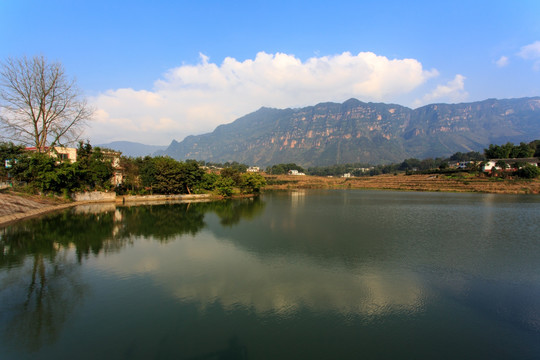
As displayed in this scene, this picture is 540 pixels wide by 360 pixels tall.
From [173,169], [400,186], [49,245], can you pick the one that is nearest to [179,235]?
[49,245]

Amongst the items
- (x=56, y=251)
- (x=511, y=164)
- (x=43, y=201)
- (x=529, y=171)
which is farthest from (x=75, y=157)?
(x=511, y=164)

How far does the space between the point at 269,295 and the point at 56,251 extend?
11.8 metres

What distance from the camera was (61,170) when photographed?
2750cm

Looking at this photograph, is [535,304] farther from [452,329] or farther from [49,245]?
[49,245]

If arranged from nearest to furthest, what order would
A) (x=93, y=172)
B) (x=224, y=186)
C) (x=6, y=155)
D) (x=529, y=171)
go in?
(x=6, y=155) → (x=93, y=172) → (x=224, y=186) → (x=529, y=171)

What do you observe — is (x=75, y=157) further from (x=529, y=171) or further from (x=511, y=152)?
(x=511, y=152)

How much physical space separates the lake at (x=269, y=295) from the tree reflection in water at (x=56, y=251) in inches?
2.8

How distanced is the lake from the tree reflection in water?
70 mm

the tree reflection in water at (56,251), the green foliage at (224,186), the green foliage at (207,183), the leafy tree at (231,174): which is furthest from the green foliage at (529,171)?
the green foliage at (207,183)

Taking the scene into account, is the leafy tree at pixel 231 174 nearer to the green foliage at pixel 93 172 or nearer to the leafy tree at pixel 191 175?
the leafy tree at pixel 191 175

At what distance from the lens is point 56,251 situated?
45.2 ft

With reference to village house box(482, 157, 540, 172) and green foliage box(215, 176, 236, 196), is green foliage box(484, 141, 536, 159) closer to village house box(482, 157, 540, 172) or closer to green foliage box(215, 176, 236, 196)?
village house box(482, 157, 540, 172)

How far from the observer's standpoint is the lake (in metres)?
6.53

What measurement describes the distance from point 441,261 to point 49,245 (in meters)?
19.8
